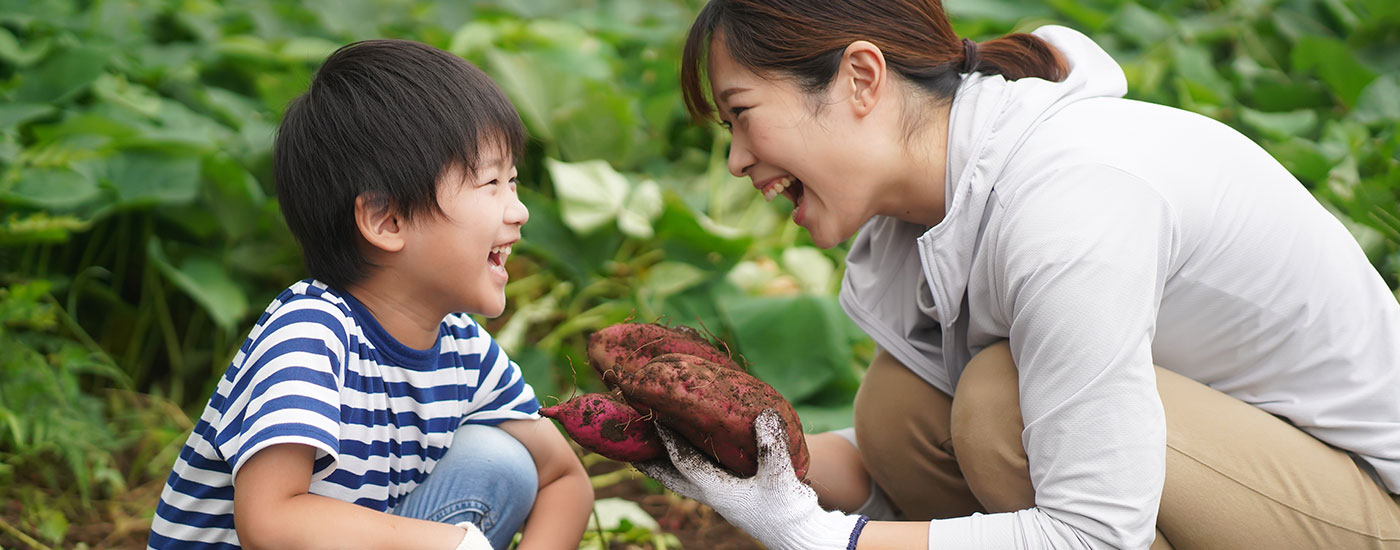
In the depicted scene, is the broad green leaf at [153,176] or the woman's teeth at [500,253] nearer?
the woman's teeth at [500,253]

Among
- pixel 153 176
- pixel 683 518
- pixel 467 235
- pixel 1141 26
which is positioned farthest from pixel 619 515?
pixel 1141 26

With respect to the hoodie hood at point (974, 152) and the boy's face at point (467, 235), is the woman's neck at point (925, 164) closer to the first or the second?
the hoodie hood at point (974, 152)

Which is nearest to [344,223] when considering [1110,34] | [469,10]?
[469,10]

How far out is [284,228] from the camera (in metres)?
2.65

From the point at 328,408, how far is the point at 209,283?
4.52 feet

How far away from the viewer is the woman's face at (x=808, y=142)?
1527 millimetres

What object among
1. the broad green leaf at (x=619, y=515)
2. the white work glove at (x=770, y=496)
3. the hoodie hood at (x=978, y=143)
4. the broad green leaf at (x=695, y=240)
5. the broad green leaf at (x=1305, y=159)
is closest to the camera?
the white work glove at (x=770, y=496)

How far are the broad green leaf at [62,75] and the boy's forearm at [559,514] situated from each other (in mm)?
1737

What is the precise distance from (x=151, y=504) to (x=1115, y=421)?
189 centimetres

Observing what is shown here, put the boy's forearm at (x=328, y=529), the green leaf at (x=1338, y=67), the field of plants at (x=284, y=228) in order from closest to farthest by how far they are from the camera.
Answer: the boy's forearm at (x=328, y=529)
the field of plants at (x=284, y=228)
the green leaf at (x=1338, y=67)

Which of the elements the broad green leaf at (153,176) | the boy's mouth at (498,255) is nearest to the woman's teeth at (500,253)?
the boy's mouth at (498,255)

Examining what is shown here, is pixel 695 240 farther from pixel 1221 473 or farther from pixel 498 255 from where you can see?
pixel 1221 473

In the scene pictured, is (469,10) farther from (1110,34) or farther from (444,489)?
(444,489)

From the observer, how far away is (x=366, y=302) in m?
1.46
